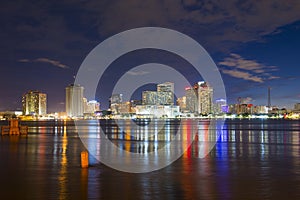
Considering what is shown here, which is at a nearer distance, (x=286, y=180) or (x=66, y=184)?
(x=66, y=184)

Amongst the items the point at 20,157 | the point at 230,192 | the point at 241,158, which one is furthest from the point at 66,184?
the point at 241,158

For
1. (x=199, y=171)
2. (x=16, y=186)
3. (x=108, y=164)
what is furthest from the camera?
(x=108, y=164)

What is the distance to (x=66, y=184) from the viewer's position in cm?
1547

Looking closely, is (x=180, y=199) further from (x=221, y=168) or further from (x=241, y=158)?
(x=241, y=158)

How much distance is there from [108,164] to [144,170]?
10.4 feet

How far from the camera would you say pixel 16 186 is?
15.2 meters

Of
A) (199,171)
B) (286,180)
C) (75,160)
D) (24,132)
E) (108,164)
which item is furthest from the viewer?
(24,132)

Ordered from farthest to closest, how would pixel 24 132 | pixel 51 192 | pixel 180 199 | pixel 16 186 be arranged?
pixel 24 132
pixel 16 186
pixel 51 192
pixel 180 199

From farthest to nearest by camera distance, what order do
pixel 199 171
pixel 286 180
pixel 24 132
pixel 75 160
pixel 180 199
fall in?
pixel 24 132, pixel 75 160, pixel 199 171, pixel 286 180, pixel 180 199

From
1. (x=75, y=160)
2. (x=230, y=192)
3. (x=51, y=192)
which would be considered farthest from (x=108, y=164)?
(x=230, y=192)

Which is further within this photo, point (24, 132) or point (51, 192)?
point (24, 132)

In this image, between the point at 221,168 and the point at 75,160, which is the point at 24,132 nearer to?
the point at 75,160

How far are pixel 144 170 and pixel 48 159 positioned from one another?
767 cm

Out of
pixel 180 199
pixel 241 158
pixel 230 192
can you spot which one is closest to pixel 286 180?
pixel 230 192
